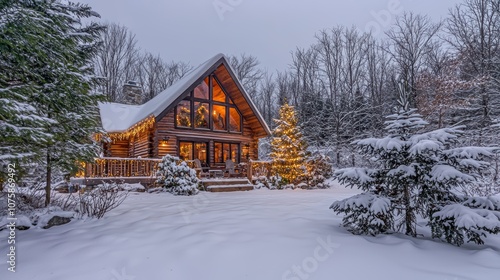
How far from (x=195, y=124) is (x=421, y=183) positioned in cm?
1255

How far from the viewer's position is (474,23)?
55.6 feet

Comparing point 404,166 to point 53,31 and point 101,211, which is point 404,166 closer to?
point 101,211

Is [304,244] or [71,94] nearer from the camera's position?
[304,244]

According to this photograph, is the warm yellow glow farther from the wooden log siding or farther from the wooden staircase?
the wooden staircase

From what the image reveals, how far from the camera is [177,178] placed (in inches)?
403

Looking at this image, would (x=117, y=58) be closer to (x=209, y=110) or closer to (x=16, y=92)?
(x=209, y=110)

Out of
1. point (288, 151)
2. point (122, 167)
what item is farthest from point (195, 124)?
point (288, 151)

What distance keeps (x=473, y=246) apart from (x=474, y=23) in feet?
62.0

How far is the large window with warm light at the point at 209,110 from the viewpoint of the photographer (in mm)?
14984

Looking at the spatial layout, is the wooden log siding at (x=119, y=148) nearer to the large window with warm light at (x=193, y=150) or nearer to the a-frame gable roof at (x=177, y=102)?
the a-frame gable roof at (x=177, y=102)

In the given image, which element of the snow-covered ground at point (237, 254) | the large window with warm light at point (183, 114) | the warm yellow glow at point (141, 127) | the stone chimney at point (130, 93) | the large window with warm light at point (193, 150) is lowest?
the snow-covered ground at point (237, 254)

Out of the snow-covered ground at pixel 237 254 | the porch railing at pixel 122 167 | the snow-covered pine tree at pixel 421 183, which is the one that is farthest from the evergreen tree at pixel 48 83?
the snow-covered pine tree at pixel 421 183

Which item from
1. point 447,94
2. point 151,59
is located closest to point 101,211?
point 447,94

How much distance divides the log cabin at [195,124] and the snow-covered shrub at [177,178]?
1.65 meters
